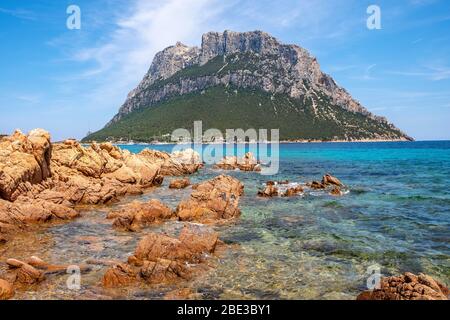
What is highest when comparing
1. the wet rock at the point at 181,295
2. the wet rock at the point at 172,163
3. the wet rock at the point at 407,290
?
the wet rock at the point at 172,163

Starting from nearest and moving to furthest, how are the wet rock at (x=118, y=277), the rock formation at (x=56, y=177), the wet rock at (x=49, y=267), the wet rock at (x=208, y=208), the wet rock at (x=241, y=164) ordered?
the wet rock at (x=118, y=277)
the wet rock at (x=49, y=267)
the rock formation at (x=56, y=177)
the wet rock at (x=208, y=208)
the wet rock at (x=241, y=164)

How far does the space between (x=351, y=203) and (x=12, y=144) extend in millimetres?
31610

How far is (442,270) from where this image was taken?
57.6 ft

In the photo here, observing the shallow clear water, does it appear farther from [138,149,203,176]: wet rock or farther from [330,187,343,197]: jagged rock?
[138,149,203,176]: wet rock

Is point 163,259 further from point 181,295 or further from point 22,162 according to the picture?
point 22,162

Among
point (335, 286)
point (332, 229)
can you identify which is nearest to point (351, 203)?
point (332, 229)

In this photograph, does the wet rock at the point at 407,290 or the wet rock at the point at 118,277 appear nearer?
the wet rock at the point at 407,290

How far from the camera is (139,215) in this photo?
2714 centimetres

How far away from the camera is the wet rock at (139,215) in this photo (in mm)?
25892

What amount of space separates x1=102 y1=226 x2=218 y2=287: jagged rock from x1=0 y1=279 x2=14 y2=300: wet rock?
11.0 ft

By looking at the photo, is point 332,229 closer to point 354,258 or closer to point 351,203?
point 354,258

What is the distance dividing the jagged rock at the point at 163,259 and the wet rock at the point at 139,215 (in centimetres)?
640

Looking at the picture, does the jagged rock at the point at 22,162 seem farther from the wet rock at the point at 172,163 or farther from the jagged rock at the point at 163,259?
the wet rock at the point at 172,163

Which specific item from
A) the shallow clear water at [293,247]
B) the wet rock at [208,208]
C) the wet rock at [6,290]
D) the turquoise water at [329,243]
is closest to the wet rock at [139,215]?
the shallow clear water at [293,247]
